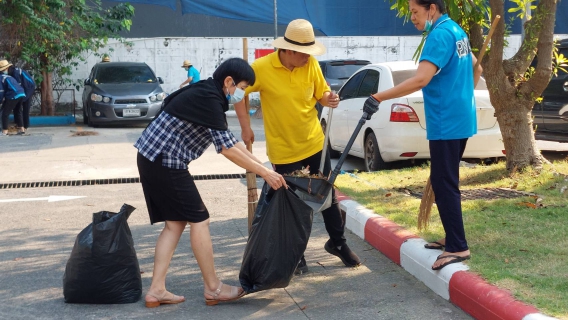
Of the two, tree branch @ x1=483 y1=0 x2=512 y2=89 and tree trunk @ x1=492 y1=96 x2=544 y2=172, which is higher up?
tree branch @ x1=483 y1=0 x2=512 y2=89

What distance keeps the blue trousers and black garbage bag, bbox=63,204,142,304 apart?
6.85 feet

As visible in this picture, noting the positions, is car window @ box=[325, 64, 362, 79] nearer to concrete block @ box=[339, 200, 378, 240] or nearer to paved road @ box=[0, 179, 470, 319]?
paved road @ box=[0, 179, 470, 319]

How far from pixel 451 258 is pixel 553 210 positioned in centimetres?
194

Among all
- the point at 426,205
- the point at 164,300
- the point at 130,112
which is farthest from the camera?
the point at 130,112

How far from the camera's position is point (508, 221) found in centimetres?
641

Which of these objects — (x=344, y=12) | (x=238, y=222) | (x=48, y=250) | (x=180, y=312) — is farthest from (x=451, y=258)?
(x=344, y=12)

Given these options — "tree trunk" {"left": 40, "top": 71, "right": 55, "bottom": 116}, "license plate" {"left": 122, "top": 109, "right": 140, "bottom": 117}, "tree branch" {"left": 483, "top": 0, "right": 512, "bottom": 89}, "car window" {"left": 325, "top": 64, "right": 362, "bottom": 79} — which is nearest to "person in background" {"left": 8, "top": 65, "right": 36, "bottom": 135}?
"license plate" {"left": 122, "top": 109, "right": 140, "bottom": 117}

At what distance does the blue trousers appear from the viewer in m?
5.12

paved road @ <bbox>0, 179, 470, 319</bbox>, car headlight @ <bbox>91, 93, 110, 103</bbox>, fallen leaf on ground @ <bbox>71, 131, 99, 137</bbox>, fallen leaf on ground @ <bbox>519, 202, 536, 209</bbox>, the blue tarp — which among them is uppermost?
the blue tarp

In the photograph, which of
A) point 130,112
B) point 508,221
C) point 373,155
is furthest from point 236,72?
point 130,112

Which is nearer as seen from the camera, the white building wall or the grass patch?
the grass patch

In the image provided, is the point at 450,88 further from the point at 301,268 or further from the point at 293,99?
the point at 301,268

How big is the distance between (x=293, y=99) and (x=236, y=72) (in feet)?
2.83

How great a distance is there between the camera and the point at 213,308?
4926mm
